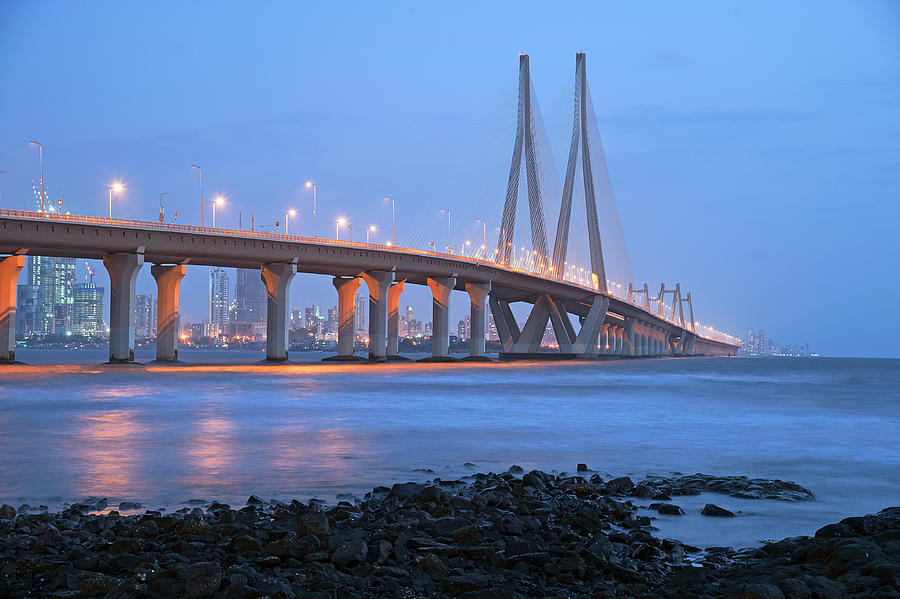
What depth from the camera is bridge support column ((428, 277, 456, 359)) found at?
92.6 m

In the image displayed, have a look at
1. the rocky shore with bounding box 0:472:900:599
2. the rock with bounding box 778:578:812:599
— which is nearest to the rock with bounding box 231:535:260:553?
the rocky shore with bounding box 0:472:900:599

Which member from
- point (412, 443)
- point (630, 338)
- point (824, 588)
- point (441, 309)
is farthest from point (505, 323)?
point (824, 588)

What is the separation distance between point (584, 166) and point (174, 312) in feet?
161

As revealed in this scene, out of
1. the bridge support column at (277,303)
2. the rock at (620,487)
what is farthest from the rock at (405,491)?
the bridge support column at (277,303)

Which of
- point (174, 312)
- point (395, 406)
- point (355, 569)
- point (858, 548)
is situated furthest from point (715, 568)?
point (174, 312)

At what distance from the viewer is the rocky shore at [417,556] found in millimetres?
7047

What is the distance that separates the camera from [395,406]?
3369 cm

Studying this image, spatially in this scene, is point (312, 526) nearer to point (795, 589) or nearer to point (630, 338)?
point (795, 589)

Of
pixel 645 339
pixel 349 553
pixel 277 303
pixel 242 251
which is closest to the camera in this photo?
pixel 349 553

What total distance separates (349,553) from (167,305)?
239ft

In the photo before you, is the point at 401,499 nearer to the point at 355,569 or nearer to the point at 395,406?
the point at 355,569

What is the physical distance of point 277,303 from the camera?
78.5m

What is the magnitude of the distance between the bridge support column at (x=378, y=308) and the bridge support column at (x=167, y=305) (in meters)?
19.7

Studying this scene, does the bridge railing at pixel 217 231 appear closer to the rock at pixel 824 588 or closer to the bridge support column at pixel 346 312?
the bridge support column at pixel 346 312
